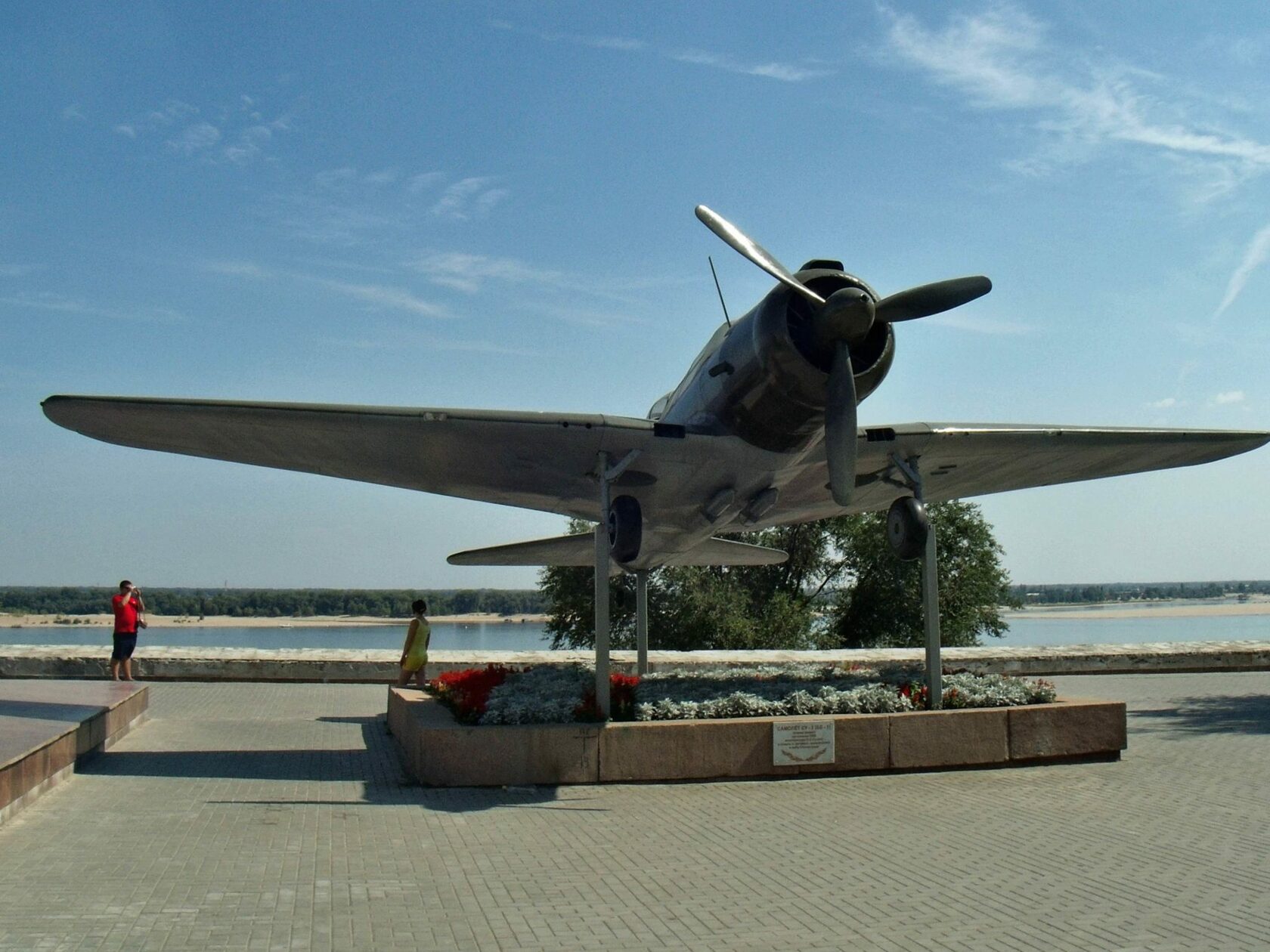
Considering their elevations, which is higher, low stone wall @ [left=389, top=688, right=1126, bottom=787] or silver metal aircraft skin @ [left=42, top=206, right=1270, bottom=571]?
silver metal aircraft skin @ [left=42, top=206, right=1270, bottom=571]

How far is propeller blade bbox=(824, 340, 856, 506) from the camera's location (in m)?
9.84

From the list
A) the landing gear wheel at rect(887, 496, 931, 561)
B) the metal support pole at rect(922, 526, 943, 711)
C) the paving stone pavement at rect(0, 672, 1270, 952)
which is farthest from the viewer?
the landing gear wheel at rect(887, 496, 931, 561)

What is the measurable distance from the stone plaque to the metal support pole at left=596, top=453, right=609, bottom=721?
5.45ft

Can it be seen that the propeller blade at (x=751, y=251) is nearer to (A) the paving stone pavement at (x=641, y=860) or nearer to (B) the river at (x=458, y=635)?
(A) the paving stone pavement at (x=641, y=860)

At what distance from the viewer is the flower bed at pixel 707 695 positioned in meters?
10.1

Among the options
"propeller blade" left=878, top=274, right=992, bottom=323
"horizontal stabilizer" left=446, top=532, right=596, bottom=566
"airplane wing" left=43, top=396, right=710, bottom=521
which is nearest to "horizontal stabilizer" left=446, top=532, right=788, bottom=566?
"horizontal stabilizer" left=446, top=532, right=596, bottom=566

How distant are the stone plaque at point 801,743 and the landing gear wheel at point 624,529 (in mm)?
2259

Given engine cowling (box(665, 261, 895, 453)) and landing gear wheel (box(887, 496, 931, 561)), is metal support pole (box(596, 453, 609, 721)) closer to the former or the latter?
engine cowling (box(665, 261, 895, 453))

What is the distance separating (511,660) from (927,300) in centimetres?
1169

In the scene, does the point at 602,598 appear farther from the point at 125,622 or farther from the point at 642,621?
the point at 125,622

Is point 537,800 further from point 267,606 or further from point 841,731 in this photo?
point 267,606

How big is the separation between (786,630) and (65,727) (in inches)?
1145

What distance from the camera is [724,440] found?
37.2ft

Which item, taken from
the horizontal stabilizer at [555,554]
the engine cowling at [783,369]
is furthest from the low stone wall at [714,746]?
the horizontal stabilizer at [555,554]
